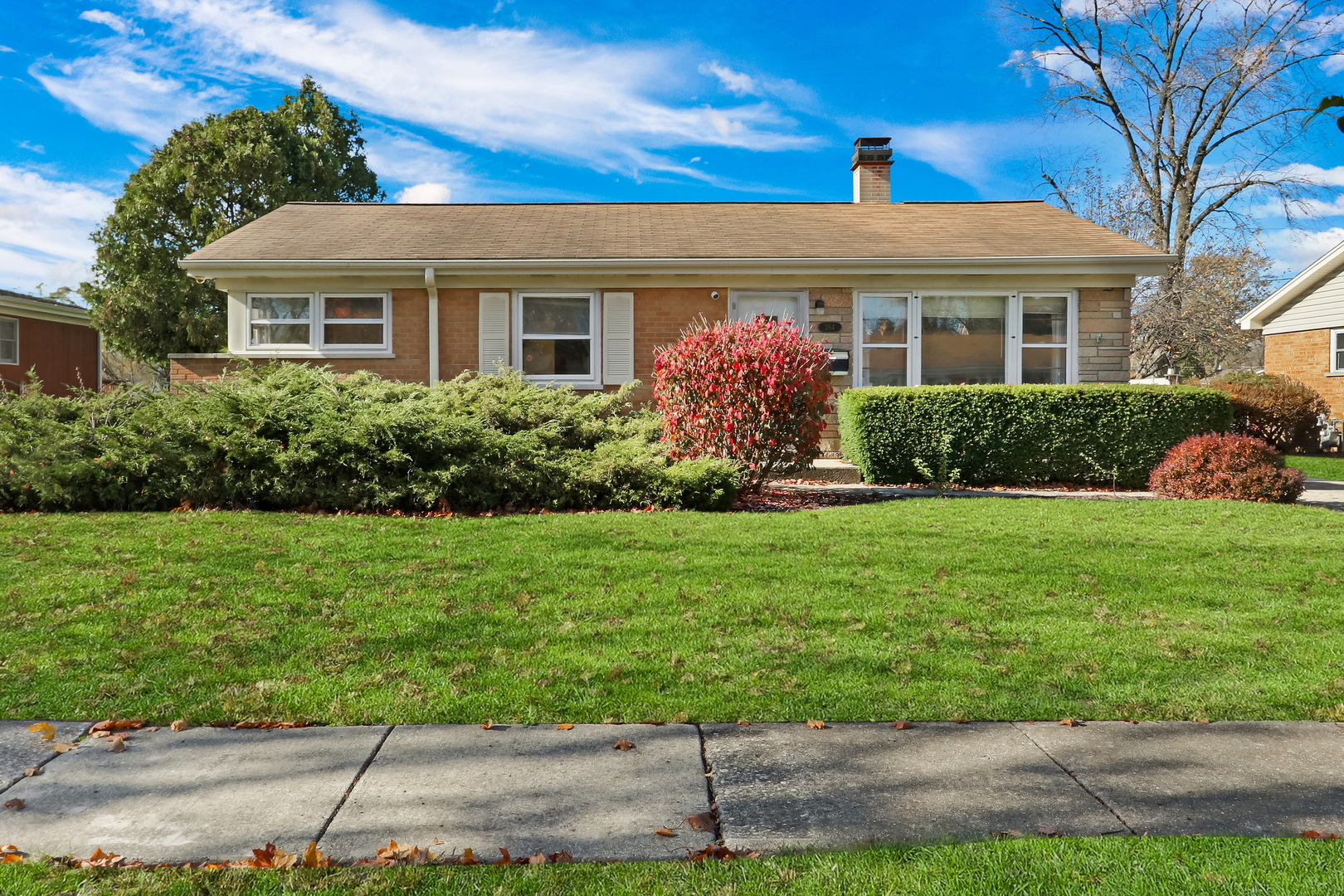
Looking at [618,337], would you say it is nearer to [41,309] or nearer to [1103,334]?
[1103,334]

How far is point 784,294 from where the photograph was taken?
13.9 metres

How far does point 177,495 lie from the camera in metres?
8.02

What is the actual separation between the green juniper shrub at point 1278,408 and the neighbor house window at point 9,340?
96.0 feet

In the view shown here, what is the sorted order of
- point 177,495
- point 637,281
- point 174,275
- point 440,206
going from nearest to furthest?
point 177,495, point 637,281, point 440,206, point 174,275

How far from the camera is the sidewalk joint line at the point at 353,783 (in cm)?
256

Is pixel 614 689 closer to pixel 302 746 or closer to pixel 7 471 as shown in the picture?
pixel 302 746

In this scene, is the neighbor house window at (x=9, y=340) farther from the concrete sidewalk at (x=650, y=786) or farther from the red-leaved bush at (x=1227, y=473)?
the red-leaved bush at (x=1227, y=473)

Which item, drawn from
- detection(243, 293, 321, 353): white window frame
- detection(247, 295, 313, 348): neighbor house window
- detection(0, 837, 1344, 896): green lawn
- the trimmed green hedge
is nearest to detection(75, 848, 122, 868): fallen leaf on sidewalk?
detection(0, 837, 1344, 896): green lawn

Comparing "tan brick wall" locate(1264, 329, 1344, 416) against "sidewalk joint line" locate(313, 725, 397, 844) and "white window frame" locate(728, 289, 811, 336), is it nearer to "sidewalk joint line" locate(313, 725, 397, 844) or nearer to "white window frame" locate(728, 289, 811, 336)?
"white window frame" locate(728, 289, 811, 336)

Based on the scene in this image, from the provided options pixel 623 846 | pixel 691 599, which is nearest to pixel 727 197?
pixel 691 599

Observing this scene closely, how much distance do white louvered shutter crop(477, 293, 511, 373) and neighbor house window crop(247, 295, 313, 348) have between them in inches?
111

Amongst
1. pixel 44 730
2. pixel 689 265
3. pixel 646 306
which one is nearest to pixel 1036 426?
pixel 689 265

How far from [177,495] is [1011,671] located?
290 inches

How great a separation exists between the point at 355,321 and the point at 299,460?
6670 mm
